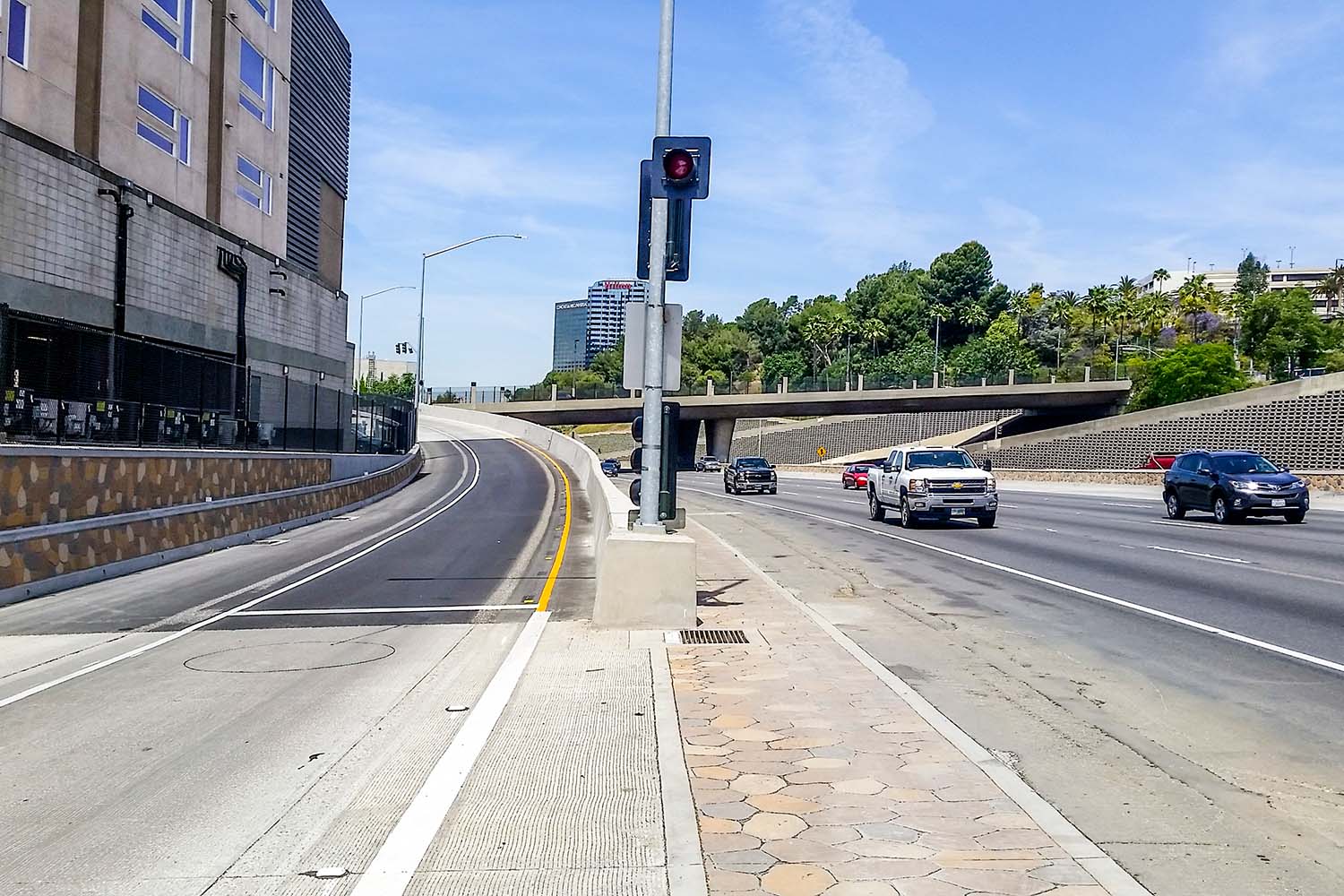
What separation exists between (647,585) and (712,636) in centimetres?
92

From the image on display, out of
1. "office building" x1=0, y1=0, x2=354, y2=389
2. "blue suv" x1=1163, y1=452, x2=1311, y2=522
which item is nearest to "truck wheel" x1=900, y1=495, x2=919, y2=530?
"blue suv" x1=1163, y1=452, x2=1311, y2=522

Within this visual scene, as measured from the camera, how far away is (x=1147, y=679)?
370 inches

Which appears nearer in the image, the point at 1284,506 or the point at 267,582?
the point at 267,582

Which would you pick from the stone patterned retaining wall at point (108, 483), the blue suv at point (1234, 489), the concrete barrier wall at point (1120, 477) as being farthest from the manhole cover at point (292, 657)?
the concrete barrier wall at point (1120, 477)

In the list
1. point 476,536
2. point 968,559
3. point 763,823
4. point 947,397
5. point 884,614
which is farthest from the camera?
point 947,397

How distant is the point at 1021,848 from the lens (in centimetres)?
515

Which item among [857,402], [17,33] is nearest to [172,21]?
[17,33]

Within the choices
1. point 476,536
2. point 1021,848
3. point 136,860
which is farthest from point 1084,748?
point 476,536

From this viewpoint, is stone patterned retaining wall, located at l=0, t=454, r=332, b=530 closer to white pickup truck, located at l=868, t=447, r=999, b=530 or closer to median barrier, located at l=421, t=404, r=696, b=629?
median barrier, located at l=421, t=404, r=696, b=629

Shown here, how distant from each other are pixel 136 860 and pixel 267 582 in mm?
11675

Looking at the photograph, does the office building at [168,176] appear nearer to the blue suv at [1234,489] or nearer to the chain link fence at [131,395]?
the chain link fence at [131,395]

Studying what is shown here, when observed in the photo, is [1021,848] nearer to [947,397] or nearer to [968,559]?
[968,559]

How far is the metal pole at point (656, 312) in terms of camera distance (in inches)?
475

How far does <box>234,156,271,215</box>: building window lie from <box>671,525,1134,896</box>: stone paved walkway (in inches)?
1329
